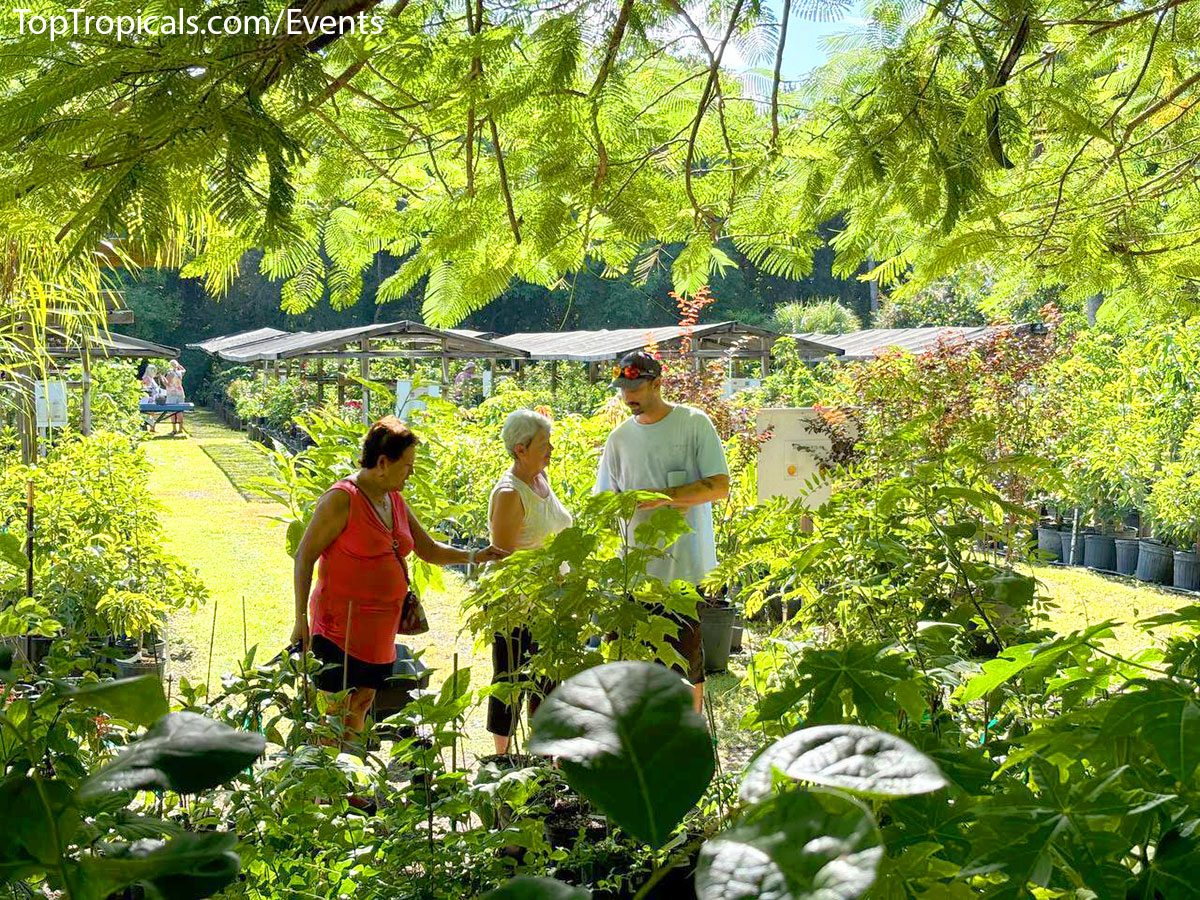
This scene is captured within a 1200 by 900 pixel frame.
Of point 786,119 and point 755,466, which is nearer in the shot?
point 786,119

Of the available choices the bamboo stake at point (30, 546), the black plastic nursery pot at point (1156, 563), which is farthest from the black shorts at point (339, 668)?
the black plastic nursery pot at point (1156, 563)

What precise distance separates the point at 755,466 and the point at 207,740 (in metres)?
6.77

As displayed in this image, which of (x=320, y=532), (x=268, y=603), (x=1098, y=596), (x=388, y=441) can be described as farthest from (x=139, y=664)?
(x=1098, y=596)

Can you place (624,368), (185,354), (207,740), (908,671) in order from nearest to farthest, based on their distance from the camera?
(207,740) → (908,671) → (624,368) → (185,354)

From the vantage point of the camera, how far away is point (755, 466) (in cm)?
714

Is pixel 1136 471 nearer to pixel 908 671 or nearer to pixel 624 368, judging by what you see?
pixel 624 368

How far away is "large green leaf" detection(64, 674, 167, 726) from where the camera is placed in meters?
0.56

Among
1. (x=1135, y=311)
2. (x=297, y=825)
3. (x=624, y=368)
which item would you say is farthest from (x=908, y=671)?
(x=1135, y=311)

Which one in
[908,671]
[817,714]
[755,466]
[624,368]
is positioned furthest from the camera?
[755,466]

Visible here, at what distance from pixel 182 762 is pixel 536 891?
7.3 inches

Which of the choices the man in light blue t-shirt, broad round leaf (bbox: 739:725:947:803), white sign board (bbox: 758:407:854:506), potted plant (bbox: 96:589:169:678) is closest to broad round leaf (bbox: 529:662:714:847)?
broad round leaf (bbox: 739:725:947:803)

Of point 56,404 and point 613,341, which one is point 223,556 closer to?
point 56,404

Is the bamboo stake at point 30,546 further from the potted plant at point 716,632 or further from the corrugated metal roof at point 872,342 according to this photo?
the corrugated metal roof at point 872,342

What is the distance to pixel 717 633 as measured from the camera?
5660mm
